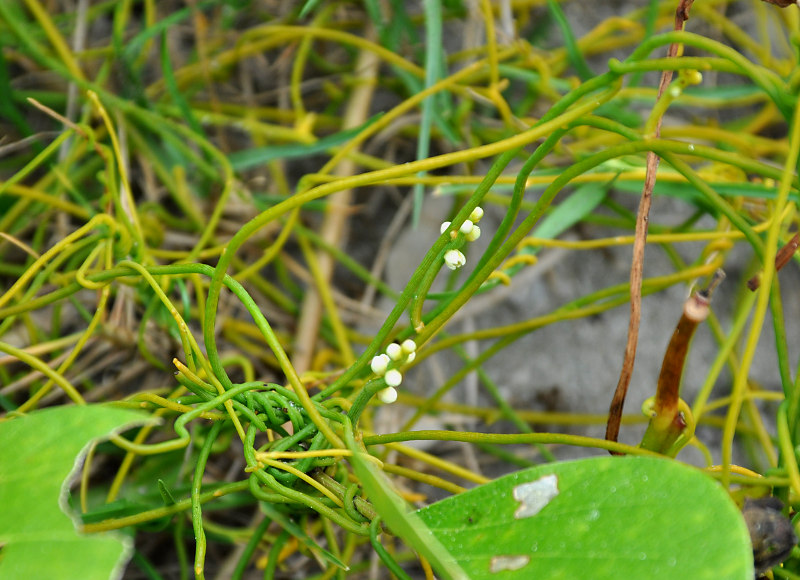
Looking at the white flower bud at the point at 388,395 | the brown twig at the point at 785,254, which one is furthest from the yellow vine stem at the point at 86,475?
the brown twig at the point at 785,254

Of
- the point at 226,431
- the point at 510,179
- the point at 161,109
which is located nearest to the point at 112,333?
the point at 226,431

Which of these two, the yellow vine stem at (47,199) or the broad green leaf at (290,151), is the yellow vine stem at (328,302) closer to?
the broad green leaf at (290,151)

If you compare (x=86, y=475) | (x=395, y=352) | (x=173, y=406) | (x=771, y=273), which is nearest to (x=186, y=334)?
(x=173, y=406)

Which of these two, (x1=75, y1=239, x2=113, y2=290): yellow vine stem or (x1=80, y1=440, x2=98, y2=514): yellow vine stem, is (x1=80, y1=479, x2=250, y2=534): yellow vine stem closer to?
(x1=80, y1=440, x2=98, y2=514): yellow vine stem

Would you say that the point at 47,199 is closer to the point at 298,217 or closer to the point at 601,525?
the point at 298,217

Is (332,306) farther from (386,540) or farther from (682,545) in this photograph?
(682,545)
